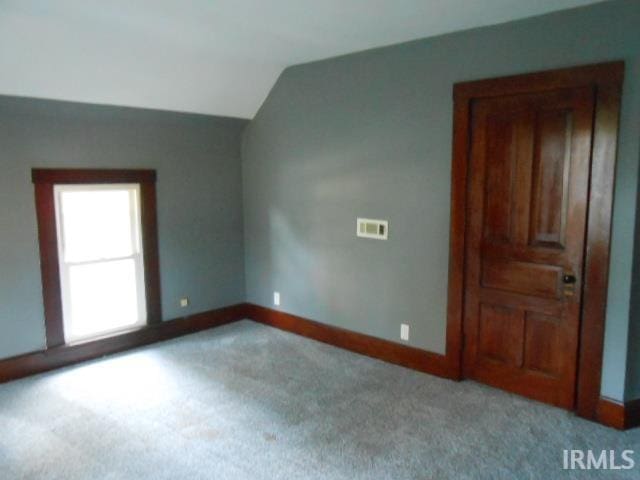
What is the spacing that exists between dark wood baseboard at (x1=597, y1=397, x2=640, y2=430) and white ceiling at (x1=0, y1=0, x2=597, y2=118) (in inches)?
92.0

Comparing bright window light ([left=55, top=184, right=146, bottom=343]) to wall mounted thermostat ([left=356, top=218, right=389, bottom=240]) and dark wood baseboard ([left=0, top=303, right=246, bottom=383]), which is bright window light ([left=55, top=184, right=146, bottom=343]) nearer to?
dark wood baseboard ([left=0, top=303, right=246, bottom=383])

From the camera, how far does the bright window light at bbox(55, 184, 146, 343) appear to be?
4037mm

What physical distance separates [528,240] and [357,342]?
5.54 ft

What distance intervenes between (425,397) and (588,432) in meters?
0.99

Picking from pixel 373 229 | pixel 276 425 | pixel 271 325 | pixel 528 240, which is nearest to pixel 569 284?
pixel 528 240

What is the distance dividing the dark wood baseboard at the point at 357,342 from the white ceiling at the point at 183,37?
7.17 ft

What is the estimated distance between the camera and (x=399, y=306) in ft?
12.9

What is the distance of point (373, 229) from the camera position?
4.03 meters

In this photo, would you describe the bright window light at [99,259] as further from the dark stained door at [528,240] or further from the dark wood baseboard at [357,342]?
the dark stained door at [528,240]

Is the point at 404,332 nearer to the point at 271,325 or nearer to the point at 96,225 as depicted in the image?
the point at 271,325

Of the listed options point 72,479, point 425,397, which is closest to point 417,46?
point 425,397

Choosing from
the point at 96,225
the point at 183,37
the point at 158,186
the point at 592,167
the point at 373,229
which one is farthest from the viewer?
the point at 158,186

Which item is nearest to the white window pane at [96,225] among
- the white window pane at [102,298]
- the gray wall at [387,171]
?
the white window pane at [102,298]

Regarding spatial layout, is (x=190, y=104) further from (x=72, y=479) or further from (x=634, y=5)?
(x=634, y=5)
